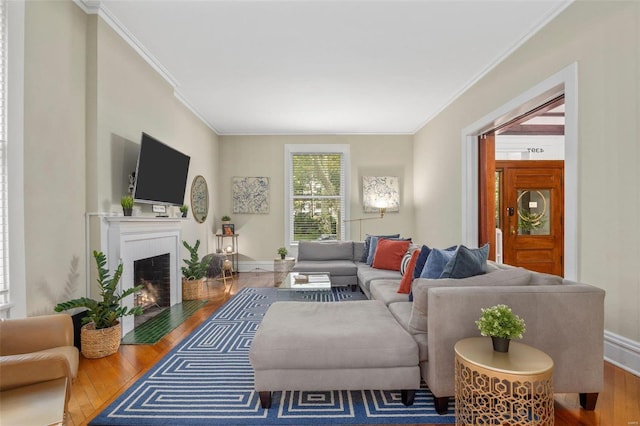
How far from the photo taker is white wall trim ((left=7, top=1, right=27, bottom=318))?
7.13 ft

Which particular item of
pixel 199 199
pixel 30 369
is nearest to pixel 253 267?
pixel 199 199

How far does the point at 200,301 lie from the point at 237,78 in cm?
288

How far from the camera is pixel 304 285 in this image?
3828mm

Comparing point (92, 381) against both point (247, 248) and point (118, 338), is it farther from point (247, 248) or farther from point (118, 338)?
point (247, 248)

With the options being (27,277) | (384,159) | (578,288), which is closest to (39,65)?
(27,277)

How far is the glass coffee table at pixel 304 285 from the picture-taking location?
12.2ft

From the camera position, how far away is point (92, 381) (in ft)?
7.39

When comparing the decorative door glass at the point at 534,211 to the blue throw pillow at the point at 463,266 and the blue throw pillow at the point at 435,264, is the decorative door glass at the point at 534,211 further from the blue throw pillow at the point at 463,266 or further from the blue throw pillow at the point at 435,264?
the blue throw pillow at the point at 463,266

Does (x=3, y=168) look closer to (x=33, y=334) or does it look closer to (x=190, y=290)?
(x=33, y=334)

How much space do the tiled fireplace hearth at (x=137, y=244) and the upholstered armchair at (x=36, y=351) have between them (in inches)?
52.0

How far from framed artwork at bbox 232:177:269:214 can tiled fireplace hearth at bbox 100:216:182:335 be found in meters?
2.49

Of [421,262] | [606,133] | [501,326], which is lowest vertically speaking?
[501,326]

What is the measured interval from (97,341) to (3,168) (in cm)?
140

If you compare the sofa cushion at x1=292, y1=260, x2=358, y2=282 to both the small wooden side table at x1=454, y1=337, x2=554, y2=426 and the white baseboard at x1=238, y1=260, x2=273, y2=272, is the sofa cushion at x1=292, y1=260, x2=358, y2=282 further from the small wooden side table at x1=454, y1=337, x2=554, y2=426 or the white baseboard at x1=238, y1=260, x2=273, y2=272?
the small wooden side table at x1=454, y1=337, x2=554, y2=426
